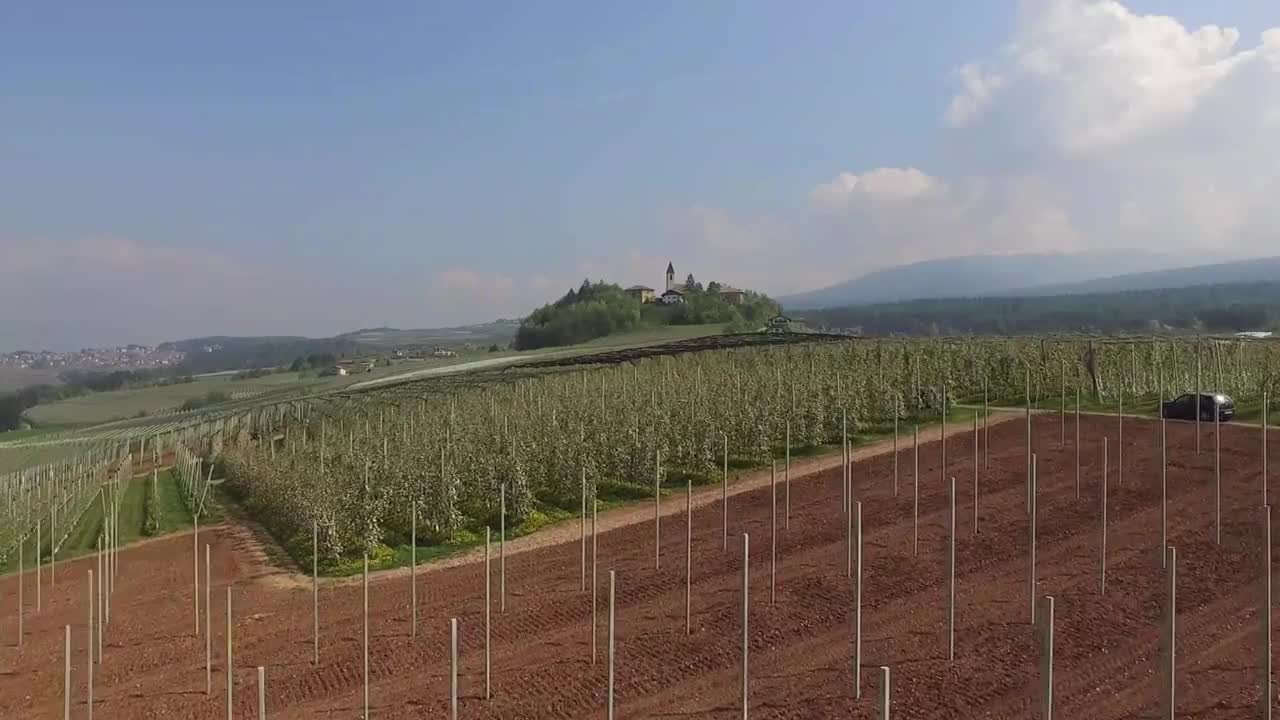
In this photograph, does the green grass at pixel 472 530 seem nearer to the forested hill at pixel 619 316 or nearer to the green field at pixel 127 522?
the green field at pixel 127 522

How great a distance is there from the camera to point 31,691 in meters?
8.45

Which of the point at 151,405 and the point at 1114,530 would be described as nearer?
the point at 1114,530

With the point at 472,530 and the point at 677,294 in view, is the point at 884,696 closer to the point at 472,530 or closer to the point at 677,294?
the point at 472,530

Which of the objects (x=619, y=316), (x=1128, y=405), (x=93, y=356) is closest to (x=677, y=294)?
(x=619, y=316)

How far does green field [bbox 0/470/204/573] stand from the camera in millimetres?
15688

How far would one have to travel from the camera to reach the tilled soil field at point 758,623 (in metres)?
6.98

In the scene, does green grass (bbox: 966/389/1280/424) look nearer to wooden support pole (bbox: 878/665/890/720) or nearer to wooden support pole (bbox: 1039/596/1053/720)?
wooden support pole (bbox: 1039/596/1053/720)

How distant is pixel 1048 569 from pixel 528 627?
596cm

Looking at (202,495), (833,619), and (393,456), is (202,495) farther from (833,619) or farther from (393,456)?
(833,619)

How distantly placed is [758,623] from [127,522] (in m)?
15.0

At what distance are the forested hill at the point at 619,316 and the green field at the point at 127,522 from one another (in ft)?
130

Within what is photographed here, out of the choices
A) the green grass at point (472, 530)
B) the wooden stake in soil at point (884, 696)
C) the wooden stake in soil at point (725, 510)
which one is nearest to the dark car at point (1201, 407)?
the green grass at point (472, 530)

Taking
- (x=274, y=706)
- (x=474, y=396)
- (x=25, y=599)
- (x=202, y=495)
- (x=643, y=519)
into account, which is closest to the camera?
(x=274, y=706)

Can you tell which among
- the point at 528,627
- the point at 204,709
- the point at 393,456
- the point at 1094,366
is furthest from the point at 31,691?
the point at 1094,366
